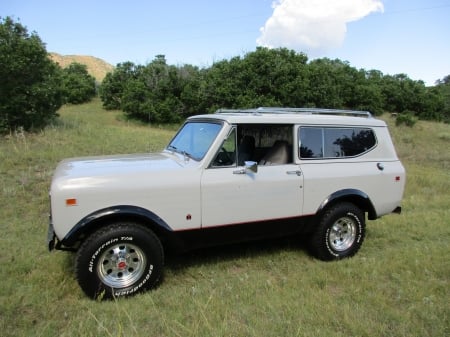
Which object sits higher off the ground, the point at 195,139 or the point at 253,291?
the point at 195,139

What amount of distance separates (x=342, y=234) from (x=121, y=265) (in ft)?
9.59

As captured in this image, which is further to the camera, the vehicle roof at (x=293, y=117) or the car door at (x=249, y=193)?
the vehicle roof at (x=293, y=117)

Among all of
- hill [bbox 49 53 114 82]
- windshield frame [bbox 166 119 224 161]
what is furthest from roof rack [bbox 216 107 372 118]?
hill [bbox 49 53 114 82]

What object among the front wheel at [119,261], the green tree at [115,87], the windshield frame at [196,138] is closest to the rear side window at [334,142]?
the windshield frame at [196,138]

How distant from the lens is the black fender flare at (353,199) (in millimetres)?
4543

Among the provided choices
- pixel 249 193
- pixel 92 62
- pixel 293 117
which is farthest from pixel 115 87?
pixel 92 62

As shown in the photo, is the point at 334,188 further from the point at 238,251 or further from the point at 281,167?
the point at 238,251

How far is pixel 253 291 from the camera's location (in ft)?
12.5

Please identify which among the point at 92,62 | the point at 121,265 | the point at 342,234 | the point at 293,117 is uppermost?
the point at 92,62

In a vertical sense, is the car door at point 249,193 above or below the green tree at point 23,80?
below

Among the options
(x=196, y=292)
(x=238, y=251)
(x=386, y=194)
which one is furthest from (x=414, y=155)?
(x=196, y=292)

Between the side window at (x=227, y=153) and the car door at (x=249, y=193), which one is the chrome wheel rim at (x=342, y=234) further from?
the side window at (x=227, y=153)

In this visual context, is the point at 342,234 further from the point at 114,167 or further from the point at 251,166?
the point at 114,167

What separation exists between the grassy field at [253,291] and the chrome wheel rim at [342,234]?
25 cm
